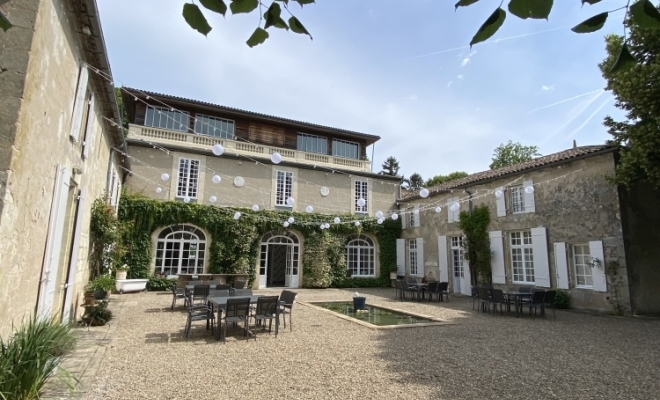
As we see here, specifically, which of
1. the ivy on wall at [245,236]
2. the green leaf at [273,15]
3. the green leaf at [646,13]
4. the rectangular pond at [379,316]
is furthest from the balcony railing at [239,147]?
the green leaf at [646,13]

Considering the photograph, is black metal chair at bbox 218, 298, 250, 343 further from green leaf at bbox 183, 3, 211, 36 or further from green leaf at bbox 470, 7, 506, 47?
green leaf at bbox 470, 7, 506, 47

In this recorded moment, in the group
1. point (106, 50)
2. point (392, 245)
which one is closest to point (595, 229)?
point (392, 245)

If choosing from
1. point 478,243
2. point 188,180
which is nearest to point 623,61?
point 478,243

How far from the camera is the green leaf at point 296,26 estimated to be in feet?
5.25

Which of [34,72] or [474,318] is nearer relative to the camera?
[34,72]

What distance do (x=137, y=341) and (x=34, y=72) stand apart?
411cm

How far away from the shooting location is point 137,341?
18.8 feet

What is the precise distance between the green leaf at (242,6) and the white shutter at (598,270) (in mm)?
11183

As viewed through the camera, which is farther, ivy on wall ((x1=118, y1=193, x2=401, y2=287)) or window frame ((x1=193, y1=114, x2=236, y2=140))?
window frame ((x1=193, y1=114, x2=236, y2=140))

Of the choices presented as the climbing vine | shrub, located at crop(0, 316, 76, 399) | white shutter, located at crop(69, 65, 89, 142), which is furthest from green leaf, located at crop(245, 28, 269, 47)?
the climbing vine

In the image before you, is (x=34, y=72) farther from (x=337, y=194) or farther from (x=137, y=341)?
(x=337, y=194)

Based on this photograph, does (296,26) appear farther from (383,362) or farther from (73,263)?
(73,263)

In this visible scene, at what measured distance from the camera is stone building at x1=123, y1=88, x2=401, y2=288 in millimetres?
13789

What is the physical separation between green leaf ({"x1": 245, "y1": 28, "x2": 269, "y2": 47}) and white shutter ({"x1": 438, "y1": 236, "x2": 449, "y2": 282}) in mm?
13962
